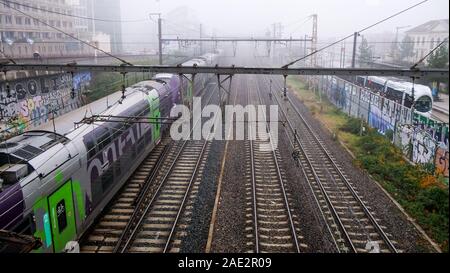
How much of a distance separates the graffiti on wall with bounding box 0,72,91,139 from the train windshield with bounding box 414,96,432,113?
613 inches

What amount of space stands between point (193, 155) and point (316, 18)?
21253 millimetres

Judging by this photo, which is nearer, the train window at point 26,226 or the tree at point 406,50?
the train window at point 26,226

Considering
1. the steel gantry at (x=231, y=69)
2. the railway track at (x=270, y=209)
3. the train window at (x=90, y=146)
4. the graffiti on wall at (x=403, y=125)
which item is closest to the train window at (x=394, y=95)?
the graffiti on wall at (x=403, y=125)

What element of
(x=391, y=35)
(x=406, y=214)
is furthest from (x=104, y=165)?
(x=391, y=35)

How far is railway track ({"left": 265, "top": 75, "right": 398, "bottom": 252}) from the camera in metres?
8.97

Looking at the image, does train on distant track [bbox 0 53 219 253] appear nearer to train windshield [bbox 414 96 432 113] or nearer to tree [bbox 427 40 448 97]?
tree [bbox 427 40 448 97]

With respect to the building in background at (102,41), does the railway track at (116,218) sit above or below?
below

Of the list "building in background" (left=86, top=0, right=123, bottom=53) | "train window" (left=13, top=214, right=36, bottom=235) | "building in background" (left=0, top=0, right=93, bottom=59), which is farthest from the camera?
"building in background" (left=86, top=0, right=123, bottom=53)

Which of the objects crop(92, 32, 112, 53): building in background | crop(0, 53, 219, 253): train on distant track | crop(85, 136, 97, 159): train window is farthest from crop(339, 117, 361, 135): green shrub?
crop(92, 32, 112, 53): building in background

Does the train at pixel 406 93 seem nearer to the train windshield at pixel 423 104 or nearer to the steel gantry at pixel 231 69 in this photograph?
the train windshield at pixel 423 104

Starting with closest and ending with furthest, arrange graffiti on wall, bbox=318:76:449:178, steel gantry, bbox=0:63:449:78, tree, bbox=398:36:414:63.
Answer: steel gantry, bbox=0:63:449:78
graffiti on wall, bbox=318:76:449:178
tree, bbox=398:36:414:63

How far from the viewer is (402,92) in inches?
758

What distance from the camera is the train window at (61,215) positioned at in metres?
7.12
